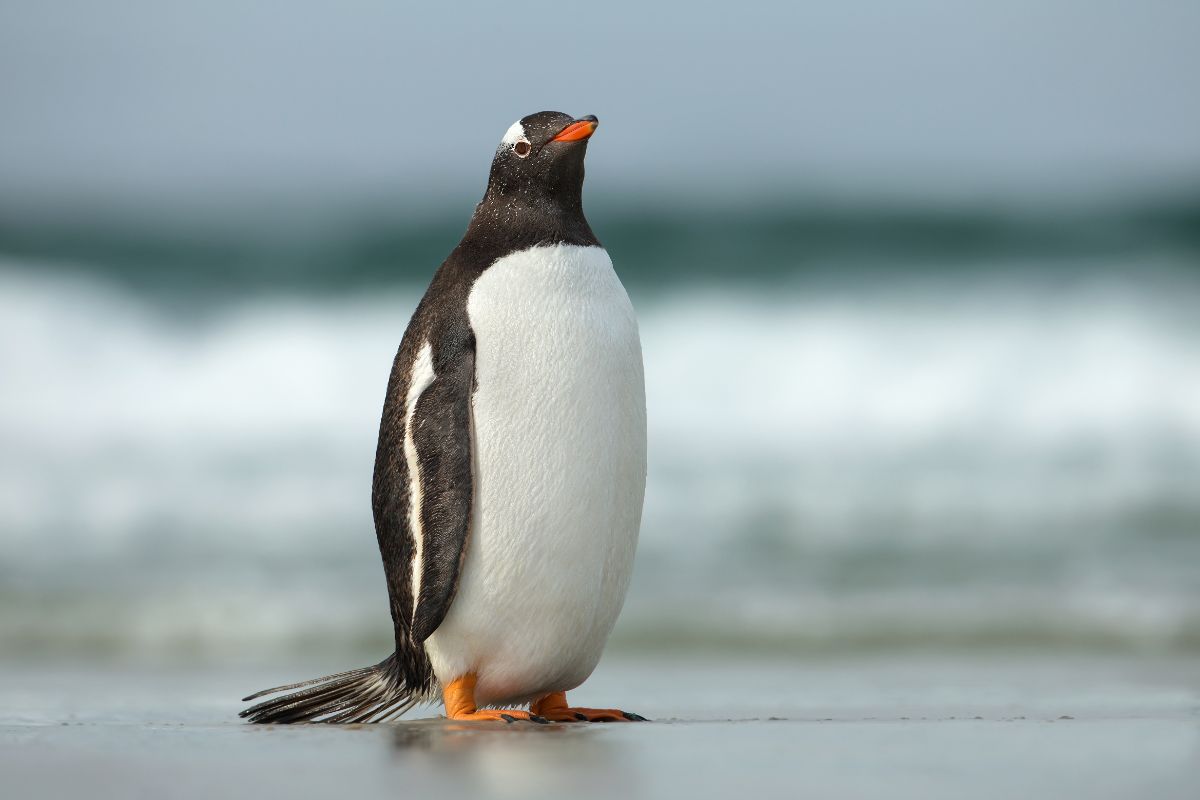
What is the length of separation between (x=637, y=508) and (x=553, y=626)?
1.24ft

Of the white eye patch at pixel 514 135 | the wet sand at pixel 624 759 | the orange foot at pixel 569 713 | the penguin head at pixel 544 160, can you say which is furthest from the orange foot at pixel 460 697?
the white eye patch at pixel 514 135

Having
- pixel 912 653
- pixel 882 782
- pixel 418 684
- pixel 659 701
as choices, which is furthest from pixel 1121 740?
pixel 912 653

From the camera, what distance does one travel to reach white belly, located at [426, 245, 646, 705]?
317cm

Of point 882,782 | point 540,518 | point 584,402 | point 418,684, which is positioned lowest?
point 882,782

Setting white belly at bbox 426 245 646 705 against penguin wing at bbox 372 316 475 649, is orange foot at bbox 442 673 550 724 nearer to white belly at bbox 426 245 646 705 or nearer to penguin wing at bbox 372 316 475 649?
white belly at bbox 426 245 646 705

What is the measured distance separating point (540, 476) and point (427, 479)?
27 centimetres

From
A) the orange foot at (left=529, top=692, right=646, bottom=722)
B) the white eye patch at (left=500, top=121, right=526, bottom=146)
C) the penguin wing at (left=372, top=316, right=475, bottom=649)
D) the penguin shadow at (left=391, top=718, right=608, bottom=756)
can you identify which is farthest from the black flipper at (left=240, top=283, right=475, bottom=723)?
the penguin shadow at (left=391, top=718, right=608, bottom=756)

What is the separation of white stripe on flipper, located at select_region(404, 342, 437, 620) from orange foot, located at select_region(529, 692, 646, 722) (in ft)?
1.46

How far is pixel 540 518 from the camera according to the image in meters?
3.16

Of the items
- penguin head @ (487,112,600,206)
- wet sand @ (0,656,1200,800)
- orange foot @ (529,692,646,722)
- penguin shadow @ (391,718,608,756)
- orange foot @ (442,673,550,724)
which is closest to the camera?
wet sand @ (0,656,1200,800)

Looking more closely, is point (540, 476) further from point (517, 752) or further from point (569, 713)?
point (517, 752)

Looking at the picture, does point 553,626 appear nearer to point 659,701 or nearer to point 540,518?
point 540,518

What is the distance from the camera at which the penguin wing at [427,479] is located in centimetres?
314

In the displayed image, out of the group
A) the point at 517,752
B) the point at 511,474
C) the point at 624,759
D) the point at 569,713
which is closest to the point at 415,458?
the point at 511,474
